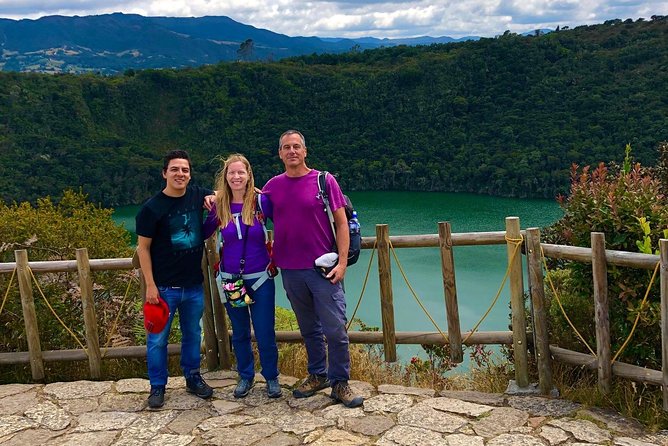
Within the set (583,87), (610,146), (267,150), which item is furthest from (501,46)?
(267,150)

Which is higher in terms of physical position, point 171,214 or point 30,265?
point 171,214

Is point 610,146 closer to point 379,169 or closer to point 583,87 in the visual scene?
point 583,87

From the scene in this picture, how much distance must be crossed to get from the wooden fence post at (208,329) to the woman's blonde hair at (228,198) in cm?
68

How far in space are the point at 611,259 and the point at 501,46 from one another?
5218 cm

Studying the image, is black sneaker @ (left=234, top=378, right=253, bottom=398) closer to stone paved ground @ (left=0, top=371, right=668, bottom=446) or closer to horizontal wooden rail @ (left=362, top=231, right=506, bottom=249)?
stone paved ground @ (left=0, top=371, right=668, bottom=446)

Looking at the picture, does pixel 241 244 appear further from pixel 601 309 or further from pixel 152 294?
pixel 601 309

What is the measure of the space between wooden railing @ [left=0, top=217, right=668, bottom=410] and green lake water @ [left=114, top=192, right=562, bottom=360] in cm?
508

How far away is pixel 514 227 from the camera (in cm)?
358

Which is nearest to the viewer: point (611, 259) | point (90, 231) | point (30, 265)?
point (611, 259)

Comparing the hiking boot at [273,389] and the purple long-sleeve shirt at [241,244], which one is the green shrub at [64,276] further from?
the hiking boot at [273,389]

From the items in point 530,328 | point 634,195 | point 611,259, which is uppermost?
point 634,195

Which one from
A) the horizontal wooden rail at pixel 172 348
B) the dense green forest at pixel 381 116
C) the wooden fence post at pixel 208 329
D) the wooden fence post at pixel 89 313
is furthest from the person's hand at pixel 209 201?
the dense green forest at pixel 381 116

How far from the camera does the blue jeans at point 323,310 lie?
3336mm

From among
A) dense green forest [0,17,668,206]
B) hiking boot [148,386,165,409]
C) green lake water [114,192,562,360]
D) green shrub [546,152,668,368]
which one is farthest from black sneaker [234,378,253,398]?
dense green forest [0,17,668,206]
